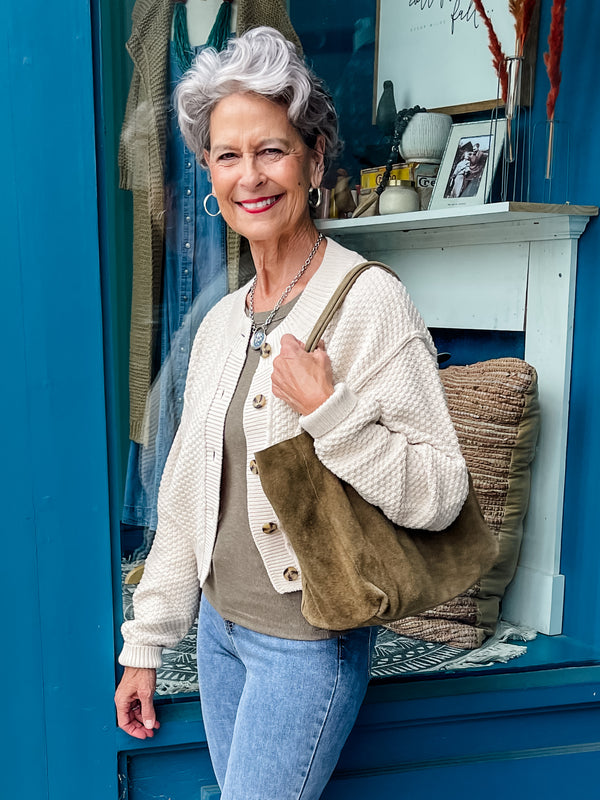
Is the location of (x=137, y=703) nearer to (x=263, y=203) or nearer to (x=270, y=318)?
(x=270, y=318)

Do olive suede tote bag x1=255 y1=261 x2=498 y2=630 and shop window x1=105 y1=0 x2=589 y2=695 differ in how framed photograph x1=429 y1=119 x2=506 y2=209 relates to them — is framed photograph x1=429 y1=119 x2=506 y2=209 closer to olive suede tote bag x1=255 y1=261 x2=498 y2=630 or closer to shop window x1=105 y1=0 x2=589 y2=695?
shop window x1=105 y1=0 x2=589 y2=695

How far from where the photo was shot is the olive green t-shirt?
50.9 inches

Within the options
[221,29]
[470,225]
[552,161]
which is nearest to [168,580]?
[221,29]

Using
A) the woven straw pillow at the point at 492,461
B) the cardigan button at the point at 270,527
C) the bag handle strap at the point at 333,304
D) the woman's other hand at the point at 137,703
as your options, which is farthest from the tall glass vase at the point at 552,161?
the woman's other hand at the point at 137,703

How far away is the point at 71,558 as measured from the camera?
1628 millimetres

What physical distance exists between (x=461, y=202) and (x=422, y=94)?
30cm

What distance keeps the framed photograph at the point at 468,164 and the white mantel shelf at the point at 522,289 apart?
6 centimetres

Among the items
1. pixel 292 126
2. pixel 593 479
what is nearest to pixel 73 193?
pixel 292 126

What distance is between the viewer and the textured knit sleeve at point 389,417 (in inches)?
45.5

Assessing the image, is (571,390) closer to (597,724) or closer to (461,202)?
(461,202)

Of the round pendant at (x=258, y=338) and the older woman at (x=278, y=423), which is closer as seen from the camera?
the older woman at (x=278, y=423)

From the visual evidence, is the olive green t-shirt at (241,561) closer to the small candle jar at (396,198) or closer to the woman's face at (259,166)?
the woman's face at (259,166)

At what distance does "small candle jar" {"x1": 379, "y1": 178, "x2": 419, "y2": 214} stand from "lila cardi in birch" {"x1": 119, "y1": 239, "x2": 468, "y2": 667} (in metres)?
0.71

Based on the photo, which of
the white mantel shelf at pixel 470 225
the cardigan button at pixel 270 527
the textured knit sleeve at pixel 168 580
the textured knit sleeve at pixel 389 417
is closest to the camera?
the textured knit sleeve at pixel 389 417
